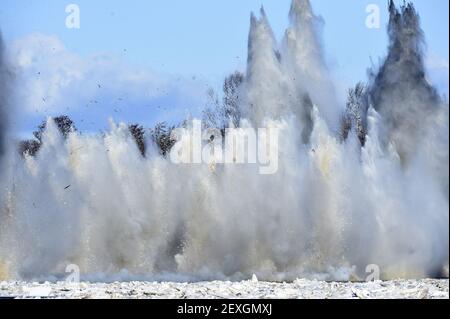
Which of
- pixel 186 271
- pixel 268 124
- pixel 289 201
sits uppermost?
pixel 268 124

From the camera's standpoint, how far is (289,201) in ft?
93.5

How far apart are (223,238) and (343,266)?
11.7ft

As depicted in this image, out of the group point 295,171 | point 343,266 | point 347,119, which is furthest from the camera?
point 347,119

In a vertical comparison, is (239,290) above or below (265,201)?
below

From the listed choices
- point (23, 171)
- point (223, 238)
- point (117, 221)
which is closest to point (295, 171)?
point (223, 238)

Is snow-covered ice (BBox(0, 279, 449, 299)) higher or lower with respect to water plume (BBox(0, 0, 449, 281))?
lower

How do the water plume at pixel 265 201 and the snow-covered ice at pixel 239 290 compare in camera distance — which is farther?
the water plume at pixel 265 201

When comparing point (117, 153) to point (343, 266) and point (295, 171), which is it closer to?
point (295, 171)

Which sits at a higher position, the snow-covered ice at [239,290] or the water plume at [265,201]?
the water plume at [265,201]

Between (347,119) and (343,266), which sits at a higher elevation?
(347,119)

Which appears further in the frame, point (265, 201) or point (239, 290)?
point (265, 201)

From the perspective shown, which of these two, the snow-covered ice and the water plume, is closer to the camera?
the snow-covered ice
